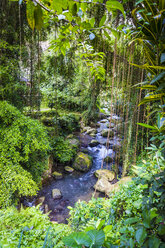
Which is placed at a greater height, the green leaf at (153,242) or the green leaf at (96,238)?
the green leaf at (153,242)

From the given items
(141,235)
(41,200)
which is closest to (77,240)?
(141,235)

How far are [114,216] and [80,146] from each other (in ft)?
13.7

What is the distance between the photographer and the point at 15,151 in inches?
101

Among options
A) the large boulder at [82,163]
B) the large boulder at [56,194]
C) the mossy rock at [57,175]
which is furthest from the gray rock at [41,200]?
the large boulder at [82,163]

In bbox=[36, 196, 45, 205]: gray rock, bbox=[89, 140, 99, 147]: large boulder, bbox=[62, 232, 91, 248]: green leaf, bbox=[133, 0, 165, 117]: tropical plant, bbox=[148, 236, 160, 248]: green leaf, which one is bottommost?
bbox=[36, 196, 45, 205]: gray rock

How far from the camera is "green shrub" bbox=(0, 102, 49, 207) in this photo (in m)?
2.34

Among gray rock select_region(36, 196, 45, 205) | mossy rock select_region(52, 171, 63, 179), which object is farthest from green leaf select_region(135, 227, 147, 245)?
mossy rock select_region(52, 171, 63, 179)

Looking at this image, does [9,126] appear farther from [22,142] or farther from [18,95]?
[18,95]

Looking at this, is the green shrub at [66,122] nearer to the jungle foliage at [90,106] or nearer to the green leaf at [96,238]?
the jungle foliage at [90,106]

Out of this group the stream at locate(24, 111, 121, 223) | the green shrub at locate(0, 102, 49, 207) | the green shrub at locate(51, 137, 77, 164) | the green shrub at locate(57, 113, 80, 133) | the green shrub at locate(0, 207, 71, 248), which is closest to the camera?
the green shrub at locate(0, 207, 71, 248)

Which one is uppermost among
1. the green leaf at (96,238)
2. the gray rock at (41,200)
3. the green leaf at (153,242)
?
the green leaf at (153,242)

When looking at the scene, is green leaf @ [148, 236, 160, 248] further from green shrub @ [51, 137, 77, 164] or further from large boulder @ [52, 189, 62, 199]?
green shrub @ [51, 137, 77, 164]

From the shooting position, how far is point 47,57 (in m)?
4.13

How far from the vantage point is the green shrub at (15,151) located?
2340mm
